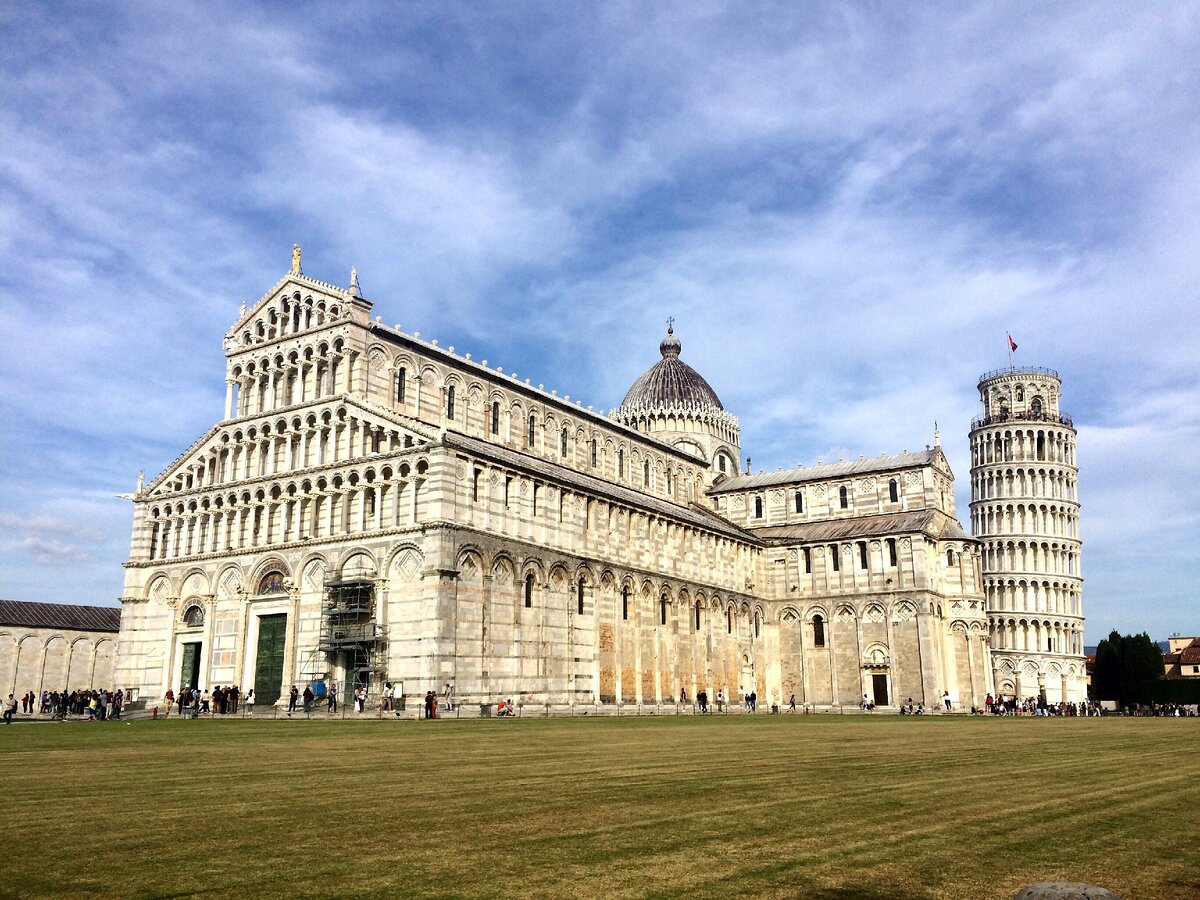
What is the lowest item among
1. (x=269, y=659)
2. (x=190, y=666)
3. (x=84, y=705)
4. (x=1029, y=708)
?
(x=1029, y=708)

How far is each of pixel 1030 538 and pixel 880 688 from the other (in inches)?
1544

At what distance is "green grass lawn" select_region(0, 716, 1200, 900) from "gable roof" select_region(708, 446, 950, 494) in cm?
5684

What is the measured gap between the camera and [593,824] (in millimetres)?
10266

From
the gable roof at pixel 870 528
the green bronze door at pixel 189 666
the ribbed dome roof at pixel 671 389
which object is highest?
the ribbed dome roof at pixel 671 389

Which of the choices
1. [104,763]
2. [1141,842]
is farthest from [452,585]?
[1141,842]

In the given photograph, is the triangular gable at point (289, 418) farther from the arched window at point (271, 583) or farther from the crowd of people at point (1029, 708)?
the crowd of people at point (1029, 708)

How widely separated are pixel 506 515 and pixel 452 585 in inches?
226

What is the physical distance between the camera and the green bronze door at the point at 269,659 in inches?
1987

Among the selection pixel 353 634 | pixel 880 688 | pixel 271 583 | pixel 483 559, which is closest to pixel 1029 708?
pixel 880 688

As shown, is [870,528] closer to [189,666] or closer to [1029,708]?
[1029,708]

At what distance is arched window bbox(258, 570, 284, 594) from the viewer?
5181cm

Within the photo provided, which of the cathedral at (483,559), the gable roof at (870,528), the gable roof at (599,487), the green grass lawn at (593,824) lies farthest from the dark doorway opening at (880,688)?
the green grass lawn at (593,824)

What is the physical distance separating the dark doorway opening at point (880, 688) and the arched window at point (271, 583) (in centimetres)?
4053

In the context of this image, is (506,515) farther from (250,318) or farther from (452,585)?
(250,318)
